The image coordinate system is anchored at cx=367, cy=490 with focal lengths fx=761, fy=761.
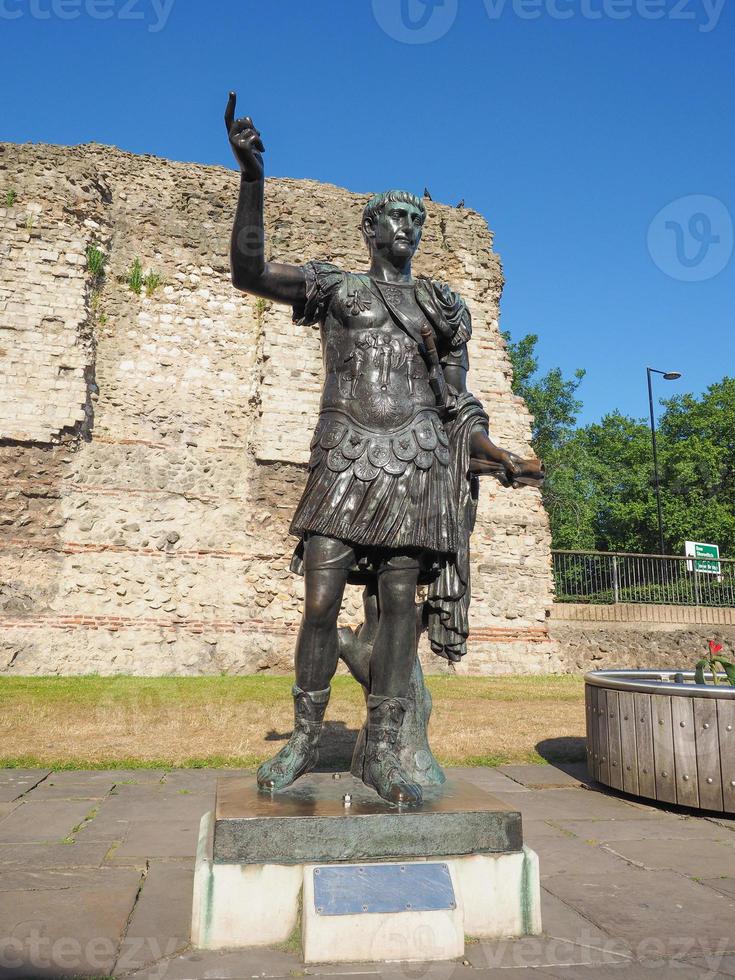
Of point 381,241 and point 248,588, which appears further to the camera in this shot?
point 248,588

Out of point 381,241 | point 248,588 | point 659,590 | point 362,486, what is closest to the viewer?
point 362,486

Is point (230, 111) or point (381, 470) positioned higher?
point (230, 111)

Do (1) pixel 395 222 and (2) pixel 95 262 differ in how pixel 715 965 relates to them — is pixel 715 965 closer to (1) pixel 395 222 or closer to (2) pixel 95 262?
(1) pixel 395 222

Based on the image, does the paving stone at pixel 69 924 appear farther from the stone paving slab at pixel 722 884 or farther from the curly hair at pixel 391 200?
the curly hair at pixel 391 200

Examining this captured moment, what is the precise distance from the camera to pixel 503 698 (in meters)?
9.30

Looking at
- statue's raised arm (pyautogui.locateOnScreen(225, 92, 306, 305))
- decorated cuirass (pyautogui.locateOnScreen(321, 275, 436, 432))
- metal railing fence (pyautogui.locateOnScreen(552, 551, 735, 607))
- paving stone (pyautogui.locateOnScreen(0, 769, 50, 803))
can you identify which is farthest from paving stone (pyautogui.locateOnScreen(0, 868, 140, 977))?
metal railing fence (pyautogui.locateOnScreen(552, 551, 735, 607))

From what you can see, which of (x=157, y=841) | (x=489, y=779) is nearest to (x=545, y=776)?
(x=489, y=779)

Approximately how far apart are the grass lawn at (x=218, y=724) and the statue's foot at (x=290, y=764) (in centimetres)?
256

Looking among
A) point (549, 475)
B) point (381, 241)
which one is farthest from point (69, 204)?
point (549, 475)

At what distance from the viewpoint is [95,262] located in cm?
1302

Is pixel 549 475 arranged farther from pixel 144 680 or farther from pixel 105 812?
pixel 105 812

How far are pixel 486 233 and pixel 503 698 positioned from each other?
10.0 m

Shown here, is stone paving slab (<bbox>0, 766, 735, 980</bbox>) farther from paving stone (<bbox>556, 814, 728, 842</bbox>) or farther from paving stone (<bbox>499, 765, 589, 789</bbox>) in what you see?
paving stone (<bbox>499, 765, 589, 789</bbox>)

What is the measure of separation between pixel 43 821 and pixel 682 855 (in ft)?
10.5
